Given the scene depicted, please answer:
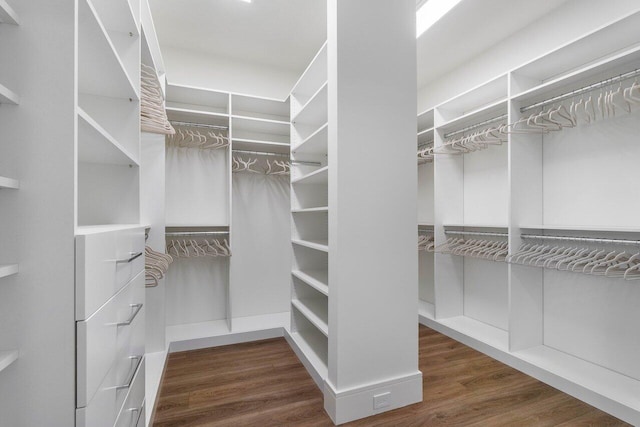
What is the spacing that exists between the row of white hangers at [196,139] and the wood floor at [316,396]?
1.95m

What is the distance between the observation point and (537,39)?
251cm

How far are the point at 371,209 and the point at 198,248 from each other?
1.88 metres

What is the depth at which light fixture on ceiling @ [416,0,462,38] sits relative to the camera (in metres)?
2.36

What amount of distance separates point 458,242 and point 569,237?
94cm

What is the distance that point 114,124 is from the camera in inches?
62.4

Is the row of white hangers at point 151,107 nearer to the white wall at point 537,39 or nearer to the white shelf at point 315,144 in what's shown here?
the white shelf at point 315,144

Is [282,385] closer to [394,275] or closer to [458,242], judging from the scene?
[394,275]

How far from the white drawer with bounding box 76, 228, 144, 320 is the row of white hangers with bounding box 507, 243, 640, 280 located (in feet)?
8.26

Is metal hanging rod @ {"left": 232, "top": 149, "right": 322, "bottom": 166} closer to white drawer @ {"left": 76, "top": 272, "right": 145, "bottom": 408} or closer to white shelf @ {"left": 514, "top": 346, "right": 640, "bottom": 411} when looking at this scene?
white drawer @ {"left": 76, "top": 272, "right": 145, "bottom": 408}

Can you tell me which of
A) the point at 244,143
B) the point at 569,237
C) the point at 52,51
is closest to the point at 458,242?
the point at 569,237

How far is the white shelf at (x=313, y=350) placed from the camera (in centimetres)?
214

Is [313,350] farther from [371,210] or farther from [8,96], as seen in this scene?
[8,96]

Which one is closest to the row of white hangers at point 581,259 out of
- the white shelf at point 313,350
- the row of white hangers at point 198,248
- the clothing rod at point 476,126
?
the clothing rod at point 476,126

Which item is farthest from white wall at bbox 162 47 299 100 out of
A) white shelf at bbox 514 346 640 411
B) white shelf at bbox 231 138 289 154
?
white shelf at bbox 514 346 640 411
